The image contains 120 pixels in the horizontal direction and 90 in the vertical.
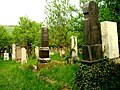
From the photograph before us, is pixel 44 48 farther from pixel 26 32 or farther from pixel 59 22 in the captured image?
pixel 26 32

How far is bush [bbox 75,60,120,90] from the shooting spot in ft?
23.9

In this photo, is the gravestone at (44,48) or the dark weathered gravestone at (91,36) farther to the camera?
the gravestone at (44,48)

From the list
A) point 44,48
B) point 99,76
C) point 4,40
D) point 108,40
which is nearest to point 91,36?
point 108,40

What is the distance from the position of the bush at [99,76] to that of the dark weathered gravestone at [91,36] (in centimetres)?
40

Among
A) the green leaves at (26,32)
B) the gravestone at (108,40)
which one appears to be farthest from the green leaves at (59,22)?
the gravestone at (108,40)

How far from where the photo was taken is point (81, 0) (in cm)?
2050

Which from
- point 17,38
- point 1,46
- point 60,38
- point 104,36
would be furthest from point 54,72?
point 1,46

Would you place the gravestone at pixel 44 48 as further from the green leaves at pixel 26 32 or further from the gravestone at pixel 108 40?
the green leaves at pixel 26 32

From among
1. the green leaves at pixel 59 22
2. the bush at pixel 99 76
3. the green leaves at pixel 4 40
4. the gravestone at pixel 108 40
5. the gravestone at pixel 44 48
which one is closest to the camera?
the bush at pixel 99 76

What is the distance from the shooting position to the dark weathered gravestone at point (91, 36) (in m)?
8.41

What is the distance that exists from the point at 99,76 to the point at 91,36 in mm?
1634

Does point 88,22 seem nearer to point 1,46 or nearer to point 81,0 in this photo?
point 81,0

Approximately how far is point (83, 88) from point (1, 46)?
1154 inches

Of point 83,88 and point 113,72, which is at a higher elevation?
point 113,72
